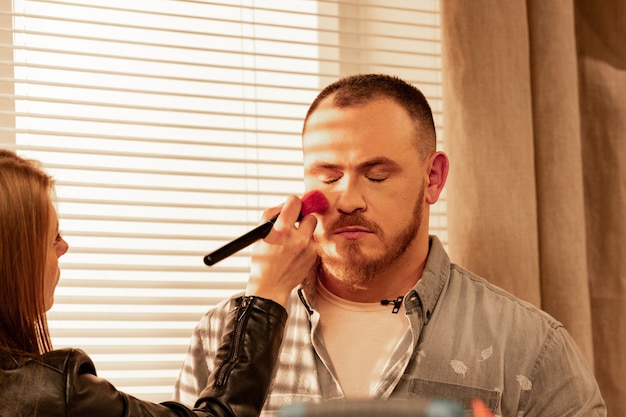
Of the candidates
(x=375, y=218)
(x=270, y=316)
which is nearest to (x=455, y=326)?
(x=375, y=218)

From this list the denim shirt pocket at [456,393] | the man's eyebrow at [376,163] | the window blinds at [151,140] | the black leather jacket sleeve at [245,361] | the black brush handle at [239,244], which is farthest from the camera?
the window blinds at [151,140]

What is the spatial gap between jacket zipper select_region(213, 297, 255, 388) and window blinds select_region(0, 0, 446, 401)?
1.68ft

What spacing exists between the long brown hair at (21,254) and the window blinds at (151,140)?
1.78ft

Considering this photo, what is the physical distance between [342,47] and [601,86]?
60cm

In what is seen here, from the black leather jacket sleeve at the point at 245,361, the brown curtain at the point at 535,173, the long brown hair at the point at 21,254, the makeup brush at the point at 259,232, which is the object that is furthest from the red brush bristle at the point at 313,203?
the long brown hair at the point at 21,254

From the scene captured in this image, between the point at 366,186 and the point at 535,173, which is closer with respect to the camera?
the point at 366,186

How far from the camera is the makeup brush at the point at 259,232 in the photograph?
4.35 feet

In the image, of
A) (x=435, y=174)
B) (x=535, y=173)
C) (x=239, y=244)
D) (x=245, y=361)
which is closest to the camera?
(x=245, y=361)

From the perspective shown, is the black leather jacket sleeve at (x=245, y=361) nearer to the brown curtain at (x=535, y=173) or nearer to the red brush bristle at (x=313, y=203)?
the red brush bristle at (x=313, y=203)

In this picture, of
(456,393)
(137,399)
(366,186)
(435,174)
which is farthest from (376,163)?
(137,399)

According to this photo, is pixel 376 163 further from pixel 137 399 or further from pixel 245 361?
pixel 137 399

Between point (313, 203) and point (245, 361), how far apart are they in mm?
408

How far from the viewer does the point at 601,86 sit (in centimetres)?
193

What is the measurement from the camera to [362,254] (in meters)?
1.59
